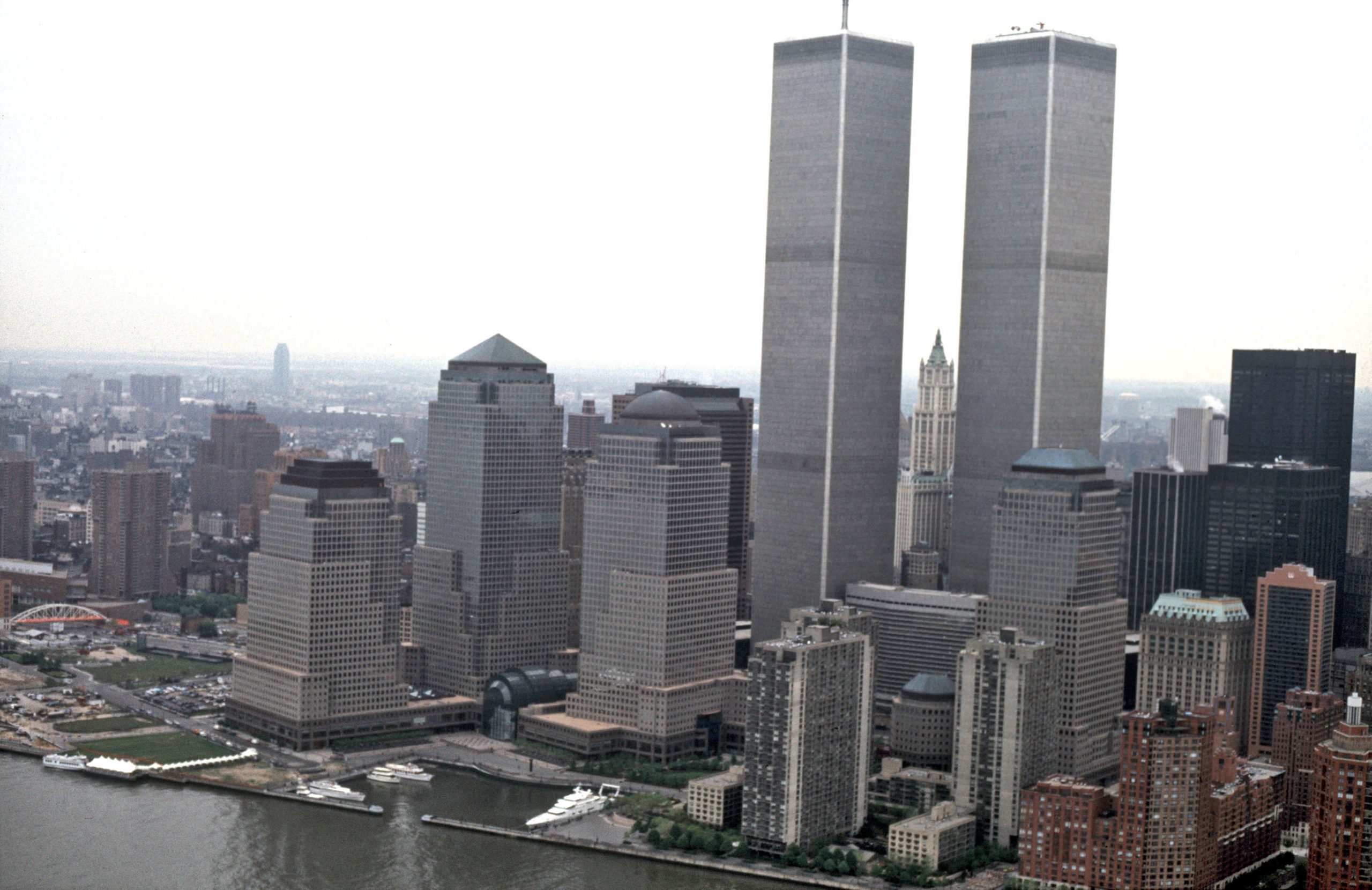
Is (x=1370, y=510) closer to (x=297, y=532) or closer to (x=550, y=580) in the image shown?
(x=550, y=580)

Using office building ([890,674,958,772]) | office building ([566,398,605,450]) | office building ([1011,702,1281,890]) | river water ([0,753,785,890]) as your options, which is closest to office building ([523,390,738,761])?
river water ([0,753,785,890])

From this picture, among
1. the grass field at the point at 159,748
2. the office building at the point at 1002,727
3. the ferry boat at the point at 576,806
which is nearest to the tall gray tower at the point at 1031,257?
the office building at the point at 1002,727

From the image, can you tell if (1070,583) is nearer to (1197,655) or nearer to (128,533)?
(1197,655)

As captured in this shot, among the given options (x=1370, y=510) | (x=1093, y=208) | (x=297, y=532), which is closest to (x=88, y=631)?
(x=297, y=532)

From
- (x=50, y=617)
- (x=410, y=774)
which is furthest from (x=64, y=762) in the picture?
(x=50, y=617)

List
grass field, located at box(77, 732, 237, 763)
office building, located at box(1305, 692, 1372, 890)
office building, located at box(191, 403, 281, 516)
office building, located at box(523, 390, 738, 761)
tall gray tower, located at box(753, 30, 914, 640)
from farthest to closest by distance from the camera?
office building, located at box(191, 403, 281, 516)
tall gray tower, located at box(753, 30, 914, 640)
office building, located at box(523, 390, 738, 761)
grass field, located at box(77, 732, 237, 763)
office building, located at box(1305, 692, 1372, 890)

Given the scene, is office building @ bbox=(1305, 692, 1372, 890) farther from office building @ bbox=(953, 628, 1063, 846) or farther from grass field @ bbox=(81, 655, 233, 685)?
grass field @ bbox=(81, 655, 233, 685)
